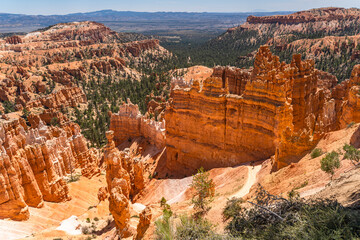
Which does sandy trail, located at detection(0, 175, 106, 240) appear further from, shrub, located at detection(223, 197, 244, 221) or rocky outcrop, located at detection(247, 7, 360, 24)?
rocky outcrop, located at detection(247, 7, 360, 24)

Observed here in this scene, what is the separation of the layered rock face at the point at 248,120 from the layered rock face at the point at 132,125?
586 cm

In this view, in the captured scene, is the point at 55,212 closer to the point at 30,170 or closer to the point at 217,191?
the point at 30,170

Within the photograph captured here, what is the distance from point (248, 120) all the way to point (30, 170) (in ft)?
63.7

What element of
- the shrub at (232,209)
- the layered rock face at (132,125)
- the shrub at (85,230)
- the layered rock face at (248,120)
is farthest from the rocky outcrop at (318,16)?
the shrub at (85,230)

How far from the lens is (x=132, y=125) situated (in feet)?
123

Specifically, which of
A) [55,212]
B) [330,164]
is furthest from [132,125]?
[330,164]

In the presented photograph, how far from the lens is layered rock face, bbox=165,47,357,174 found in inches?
848

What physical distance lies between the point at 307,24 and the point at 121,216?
19049 centimetres

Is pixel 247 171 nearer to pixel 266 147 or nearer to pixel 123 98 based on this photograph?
pixel 266 147

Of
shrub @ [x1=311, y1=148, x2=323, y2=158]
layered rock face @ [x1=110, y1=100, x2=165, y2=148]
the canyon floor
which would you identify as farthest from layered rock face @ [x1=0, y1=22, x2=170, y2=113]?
shrub @ [x1=311, y1=148, x2=323, y2=158]

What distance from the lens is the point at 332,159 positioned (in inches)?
504

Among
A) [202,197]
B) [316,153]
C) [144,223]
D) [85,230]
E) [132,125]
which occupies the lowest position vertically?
[85,230]

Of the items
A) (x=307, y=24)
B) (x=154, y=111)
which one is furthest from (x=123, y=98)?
(x=307, y=24)

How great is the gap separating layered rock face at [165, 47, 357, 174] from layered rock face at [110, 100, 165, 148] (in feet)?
19.2
